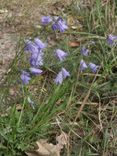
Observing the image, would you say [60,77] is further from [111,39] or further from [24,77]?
[111,39]

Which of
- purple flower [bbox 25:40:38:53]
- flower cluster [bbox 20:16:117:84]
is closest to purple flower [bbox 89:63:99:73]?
flower cluster [bbox 20:16:117:84]

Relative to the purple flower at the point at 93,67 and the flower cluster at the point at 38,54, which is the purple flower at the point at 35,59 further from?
the purple flower at the point at 93,67

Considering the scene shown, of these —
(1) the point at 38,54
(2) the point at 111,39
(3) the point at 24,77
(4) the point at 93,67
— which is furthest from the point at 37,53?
(2) the point at 111,39

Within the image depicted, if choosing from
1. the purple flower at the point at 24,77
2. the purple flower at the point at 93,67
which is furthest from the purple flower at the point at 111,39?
the purple flower at the point at 24,77

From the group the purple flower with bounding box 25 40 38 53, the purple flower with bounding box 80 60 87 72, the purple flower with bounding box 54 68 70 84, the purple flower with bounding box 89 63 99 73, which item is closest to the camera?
the purple flower with bounding box 25 40 38 53

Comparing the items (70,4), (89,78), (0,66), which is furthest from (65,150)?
(70,4)

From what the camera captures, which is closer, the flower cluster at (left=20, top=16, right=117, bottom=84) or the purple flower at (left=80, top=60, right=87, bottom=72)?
the flower cluster at (left=20, top=16, right=117, bottom=84)

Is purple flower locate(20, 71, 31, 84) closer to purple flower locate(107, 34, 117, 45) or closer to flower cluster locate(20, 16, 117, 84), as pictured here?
flower cluster locate(20, 16, 117, 84)

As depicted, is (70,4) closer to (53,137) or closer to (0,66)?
(0,66)

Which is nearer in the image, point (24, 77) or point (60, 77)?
point (24, 77)

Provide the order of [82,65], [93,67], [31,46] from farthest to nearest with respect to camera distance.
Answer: [93,67] < [82,65] < [31,46]

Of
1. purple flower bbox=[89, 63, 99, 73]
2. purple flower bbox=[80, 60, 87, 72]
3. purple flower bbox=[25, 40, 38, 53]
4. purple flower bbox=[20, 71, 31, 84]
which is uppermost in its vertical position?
purple flower bbox=[25, 40, 38, 53]
